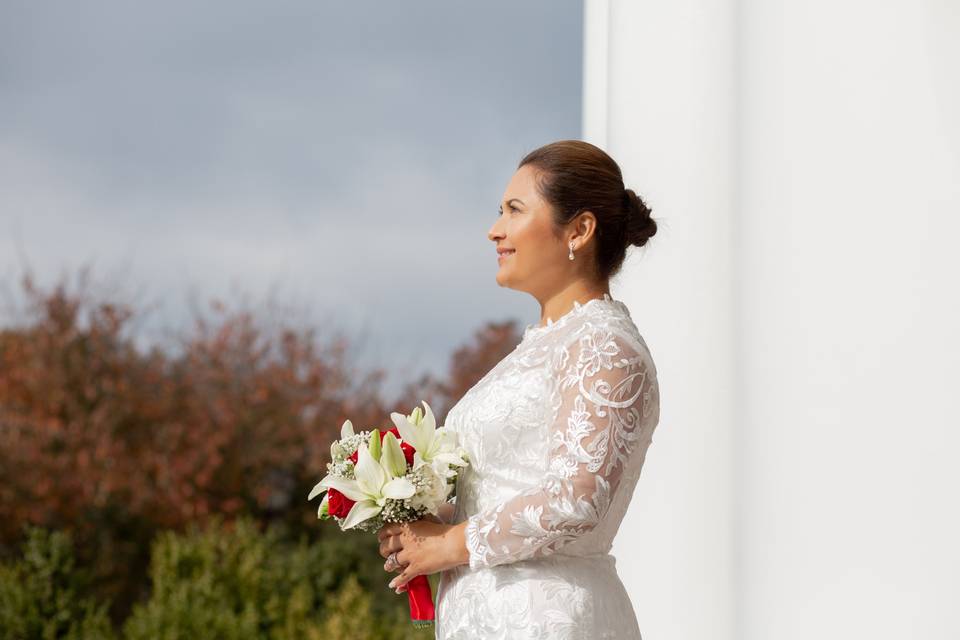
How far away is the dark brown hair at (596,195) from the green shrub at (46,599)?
17.2ft

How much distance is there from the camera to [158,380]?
9.01m

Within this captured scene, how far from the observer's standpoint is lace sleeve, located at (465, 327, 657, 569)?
1935mm

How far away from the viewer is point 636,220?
225cm

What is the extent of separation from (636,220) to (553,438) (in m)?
0.53

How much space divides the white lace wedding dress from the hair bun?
15 cm

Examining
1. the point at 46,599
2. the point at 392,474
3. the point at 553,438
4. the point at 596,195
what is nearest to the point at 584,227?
the point at 596,195

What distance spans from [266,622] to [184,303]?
3.83 metres

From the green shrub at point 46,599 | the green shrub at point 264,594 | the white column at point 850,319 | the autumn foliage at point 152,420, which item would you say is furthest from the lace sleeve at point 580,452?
the autumn foliage at point 152,420

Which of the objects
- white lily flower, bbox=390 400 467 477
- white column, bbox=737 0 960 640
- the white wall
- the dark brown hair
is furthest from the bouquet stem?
white column, bbox=737 0 960 640

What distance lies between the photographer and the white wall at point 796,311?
3029 millimetres

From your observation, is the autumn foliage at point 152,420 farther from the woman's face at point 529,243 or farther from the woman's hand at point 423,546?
the woman's face at point 529,243

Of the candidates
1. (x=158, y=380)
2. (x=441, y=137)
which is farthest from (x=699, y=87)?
(x=441, y=137)

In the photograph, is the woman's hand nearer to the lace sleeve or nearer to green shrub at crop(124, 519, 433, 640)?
the lace sleeve

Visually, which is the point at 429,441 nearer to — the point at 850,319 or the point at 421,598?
the point at 421,598
